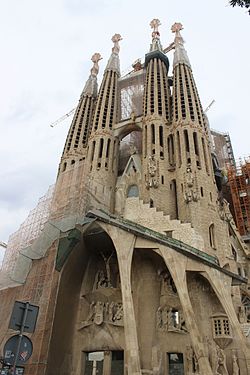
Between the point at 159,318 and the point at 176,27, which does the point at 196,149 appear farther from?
the point at 176,27

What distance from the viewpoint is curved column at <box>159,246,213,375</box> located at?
1367 cm

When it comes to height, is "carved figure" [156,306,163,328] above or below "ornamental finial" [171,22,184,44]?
below

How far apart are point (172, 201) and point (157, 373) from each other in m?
10.7

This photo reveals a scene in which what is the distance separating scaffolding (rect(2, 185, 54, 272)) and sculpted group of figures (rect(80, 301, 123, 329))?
17.4ft

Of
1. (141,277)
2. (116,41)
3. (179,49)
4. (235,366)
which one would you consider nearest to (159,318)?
(141,277)

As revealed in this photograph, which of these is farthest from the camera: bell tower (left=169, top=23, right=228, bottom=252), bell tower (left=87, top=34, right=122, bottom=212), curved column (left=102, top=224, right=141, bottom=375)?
bell tower (left=87, top=34, right=122, bottom=212)

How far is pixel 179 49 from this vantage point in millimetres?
32594

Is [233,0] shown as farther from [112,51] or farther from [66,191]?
[112,51]

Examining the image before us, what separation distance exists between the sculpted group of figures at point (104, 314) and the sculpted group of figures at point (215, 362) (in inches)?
150

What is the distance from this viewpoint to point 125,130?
29281mm

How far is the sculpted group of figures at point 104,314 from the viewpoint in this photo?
1759 centimetres

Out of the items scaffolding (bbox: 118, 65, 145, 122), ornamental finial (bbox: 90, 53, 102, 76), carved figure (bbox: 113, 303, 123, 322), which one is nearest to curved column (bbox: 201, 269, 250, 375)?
carved figure (bbox: 113, 303, 123, 322)

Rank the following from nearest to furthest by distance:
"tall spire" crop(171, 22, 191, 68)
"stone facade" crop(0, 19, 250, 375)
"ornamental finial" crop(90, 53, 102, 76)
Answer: "stone facade" crop(0, 19, 250, 375), "tall spire" crop(171, 22, 191, 68), "ornamental finial" crop(90, 53, 102, 76)

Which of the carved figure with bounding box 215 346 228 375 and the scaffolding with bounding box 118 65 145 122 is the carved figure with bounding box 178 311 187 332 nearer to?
the carved figure with bounding box 215 346 228 375
